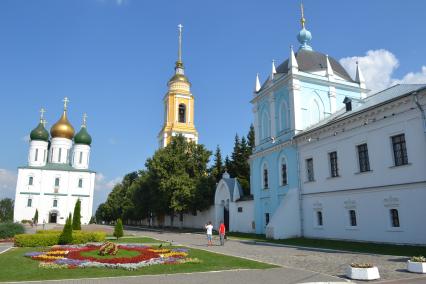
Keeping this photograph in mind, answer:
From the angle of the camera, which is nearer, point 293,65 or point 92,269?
point 92,269

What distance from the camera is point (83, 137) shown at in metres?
77.7

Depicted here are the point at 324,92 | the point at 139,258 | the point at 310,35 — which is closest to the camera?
the point at 139,258

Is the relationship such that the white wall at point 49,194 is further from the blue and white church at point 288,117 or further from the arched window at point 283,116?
the arched window at point 283,116

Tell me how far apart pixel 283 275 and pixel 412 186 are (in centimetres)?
1120

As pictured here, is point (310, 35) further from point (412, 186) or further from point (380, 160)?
point (412, 186)

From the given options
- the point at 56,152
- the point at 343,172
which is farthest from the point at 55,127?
the point at 343,172

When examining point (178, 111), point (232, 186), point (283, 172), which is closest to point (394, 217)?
point (283, 172)

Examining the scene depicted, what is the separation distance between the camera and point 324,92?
3158 cm

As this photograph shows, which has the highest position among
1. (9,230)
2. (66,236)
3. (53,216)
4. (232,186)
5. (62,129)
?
(62,129)

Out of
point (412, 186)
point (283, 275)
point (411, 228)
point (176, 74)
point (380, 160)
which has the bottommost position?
point (283, 275)

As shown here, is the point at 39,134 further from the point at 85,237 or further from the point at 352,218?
the point at 352,218

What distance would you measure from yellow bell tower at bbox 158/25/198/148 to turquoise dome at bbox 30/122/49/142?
1024 inches

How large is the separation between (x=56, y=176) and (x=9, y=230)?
1835 inches

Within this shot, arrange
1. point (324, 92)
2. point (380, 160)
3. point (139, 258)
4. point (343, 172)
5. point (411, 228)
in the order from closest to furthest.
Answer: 1. point (139, 258)
2. point (411, 228)
3. point (380, 160)
4. point (343, 172)
5. point (324, 92)
